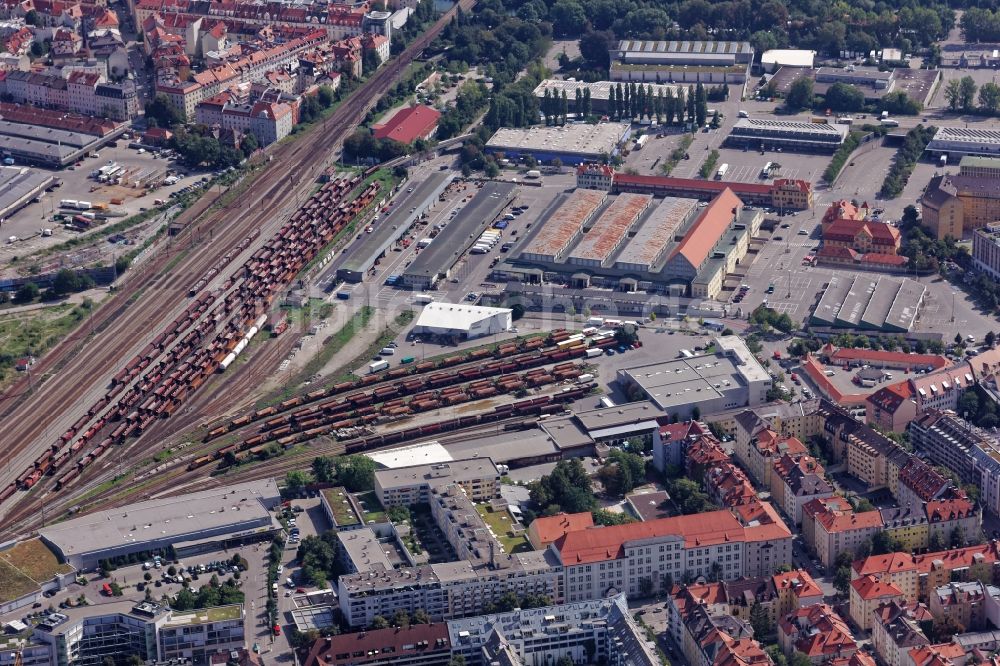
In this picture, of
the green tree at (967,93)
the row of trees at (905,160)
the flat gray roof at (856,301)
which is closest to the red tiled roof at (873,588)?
the flat gray roof at (856,301)

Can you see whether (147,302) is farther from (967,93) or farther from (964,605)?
(967,93)

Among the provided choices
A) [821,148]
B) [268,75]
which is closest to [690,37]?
[821,148]

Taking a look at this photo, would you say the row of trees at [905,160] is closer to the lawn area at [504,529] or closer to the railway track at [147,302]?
the railway track at [147,302]

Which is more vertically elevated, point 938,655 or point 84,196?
point 938,655

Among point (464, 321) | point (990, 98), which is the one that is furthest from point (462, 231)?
→ point (990, 98)

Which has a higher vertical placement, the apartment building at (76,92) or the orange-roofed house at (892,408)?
the apartment building at (76,92)

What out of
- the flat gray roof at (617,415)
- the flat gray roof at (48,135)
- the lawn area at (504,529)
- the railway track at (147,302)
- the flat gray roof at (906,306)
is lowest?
the railway track at (147,302)

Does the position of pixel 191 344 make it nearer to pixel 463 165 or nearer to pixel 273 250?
pixel 273 250
